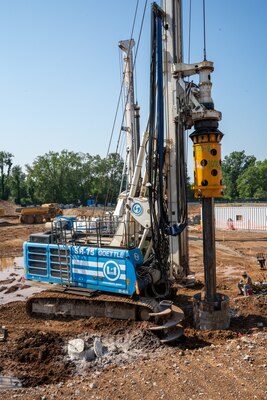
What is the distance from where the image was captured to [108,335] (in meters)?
8.13

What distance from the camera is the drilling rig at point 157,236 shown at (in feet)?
26.2

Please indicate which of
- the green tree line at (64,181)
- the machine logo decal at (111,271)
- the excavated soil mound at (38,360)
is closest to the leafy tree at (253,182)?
the green tree line at (64,181)

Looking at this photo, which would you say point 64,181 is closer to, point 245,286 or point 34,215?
point 34,215

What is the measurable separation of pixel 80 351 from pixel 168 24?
7891 mm

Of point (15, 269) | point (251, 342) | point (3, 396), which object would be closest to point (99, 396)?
point (3, 396)

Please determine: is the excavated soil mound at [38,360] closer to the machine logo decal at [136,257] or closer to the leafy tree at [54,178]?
the machine logo decal at [136,257]

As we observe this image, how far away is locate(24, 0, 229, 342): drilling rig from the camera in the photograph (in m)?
Answer: 7.98

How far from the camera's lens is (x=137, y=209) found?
9297 mm

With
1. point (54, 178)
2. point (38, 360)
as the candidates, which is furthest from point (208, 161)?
point (54, 178)

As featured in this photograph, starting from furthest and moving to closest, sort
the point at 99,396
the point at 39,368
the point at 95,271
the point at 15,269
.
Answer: the point at 15,269 → the point at 95,271 → the point at 39,368 → the point at 99,396

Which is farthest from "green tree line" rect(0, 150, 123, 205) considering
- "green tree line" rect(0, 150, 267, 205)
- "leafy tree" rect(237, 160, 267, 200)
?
"leafy tree" rect(237, 160, 267, 200)

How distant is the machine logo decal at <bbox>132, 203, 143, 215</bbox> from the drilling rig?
24mm

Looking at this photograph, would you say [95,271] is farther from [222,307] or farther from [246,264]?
[246,264]

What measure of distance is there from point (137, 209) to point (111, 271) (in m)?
1.58
